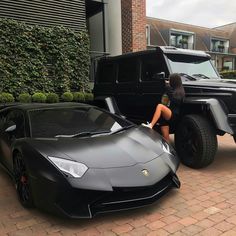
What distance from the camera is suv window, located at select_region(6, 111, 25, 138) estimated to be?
413cm

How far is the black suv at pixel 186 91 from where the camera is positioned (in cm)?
492

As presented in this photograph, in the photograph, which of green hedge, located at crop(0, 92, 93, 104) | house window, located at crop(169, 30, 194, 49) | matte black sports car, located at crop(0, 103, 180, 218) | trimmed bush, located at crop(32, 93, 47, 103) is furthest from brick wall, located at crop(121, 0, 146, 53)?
house window, located at crop(169, 30, 194, 49)

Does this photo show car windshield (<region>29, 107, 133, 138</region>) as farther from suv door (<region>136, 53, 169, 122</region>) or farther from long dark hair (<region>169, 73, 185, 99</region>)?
suv door (<region>136, 53, 169, 122</region>)

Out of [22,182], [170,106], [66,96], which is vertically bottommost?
[22,182]

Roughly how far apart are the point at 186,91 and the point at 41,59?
580 centimetres

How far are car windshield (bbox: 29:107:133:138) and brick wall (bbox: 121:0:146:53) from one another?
298 inches

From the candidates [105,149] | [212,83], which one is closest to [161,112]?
[212,83]

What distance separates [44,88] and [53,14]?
2568 mm

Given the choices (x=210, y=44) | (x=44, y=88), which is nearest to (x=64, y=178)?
(x=44, y=88)

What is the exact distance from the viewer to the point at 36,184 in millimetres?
3264

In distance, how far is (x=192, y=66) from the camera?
20.2 feet

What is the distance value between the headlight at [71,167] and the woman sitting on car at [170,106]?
2.12 meters

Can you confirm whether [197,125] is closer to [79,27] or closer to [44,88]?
[44,88]

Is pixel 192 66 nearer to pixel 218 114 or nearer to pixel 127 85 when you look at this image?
pixel 127 85
